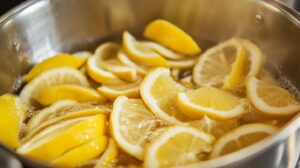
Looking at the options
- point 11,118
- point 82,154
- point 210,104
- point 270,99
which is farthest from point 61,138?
point 270,99

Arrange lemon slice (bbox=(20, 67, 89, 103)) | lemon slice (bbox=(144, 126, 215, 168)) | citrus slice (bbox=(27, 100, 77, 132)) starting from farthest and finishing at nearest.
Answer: lemon slice (bbox=(20, 67, 89, 103))
citrus slice (bbox=(27, 100, 77, 132))
lemon slice (bbox=(144, 126, 215, 168))

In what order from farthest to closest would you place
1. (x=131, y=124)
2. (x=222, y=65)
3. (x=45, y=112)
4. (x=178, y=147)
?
(x=222, y=65) < (x=45, y=112) < (x=131, y=124) < (x=178, y=147)

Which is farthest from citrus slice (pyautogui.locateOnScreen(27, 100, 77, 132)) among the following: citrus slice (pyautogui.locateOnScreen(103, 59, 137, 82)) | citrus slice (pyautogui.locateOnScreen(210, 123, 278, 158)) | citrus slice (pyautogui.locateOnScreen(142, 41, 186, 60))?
citrus slice (pyautogui.locateOnScreen(210, 123, 278, 158))

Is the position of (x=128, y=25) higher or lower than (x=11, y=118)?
higher

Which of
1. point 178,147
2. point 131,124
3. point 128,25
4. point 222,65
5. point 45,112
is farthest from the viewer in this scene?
point 128,25

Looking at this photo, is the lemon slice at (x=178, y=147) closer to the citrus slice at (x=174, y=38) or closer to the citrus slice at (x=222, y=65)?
the citrus slice at (x=222, y=65)

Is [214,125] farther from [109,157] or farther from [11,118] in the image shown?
[11,118]

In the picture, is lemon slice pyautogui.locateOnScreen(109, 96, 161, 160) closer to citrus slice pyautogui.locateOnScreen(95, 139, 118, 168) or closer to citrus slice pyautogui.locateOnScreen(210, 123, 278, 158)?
citrus slice pyautogui.locateOnScreen(95, 139, 118, 168)
